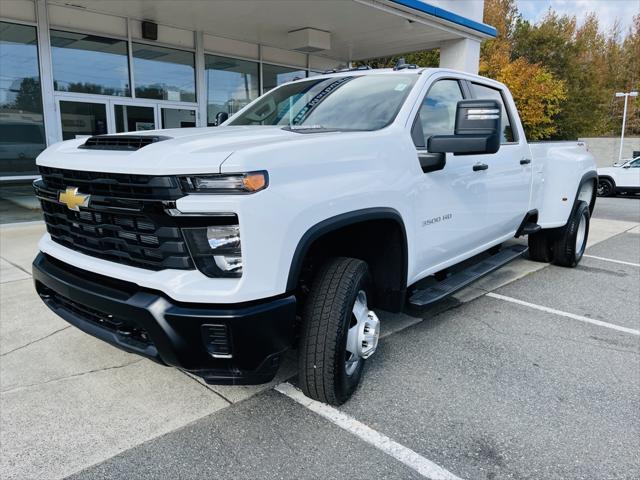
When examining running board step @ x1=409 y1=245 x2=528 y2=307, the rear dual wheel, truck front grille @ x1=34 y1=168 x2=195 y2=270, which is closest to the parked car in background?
the rear dual wheel

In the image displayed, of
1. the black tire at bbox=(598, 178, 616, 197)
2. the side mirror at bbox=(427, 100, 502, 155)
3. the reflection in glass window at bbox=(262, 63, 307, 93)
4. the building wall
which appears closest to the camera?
the side mirror at bbox=(427, 100, 502, 155)

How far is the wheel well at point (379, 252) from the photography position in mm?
3111

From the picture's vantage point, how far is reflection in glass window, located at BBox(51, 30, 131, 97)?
33.2 ft

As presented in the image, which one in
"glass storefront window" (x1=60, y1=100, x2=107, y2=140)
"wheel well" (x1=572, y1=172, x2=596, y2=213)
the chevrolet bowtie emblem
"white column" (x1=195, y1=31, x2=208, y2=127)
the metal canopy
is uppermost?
the metal canopy

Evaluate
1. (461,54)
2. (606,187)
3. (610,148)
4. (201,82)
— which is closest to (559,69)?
(610,148)

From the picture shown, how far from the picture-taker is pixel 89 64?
10578mm

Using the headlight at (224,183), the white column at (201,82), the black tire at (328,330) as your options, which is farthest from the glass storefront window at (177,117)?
the headlight at (224,183)

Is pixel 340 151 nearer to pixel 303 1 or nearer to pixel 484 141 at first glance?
pixel 484 141

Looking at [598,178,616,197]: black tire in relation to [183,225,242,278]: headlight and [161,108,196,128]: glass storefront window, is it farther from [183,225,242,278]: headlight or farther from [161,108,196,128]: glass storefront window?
[183,225,242,278]: headlight

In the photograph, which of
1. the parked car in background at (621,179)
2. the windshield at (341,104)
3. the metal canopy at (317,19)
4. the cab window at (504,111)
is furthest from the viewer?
the parked car in background at (621,179)

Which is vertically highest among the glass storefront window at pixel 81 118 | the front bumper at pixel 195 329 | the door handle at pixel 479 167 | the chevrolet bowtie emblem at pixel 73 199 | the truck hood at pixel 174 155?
the glass storefront window at pixel 81 118

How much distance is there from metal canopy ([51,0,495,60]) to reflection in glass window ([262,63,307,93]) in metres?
0.61

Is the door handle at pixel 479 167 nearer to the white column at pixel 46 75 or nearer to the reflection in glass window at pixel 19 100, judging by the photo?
the white column at pixel 46 75

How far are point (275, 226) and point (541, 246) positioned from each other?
500 centimetres
